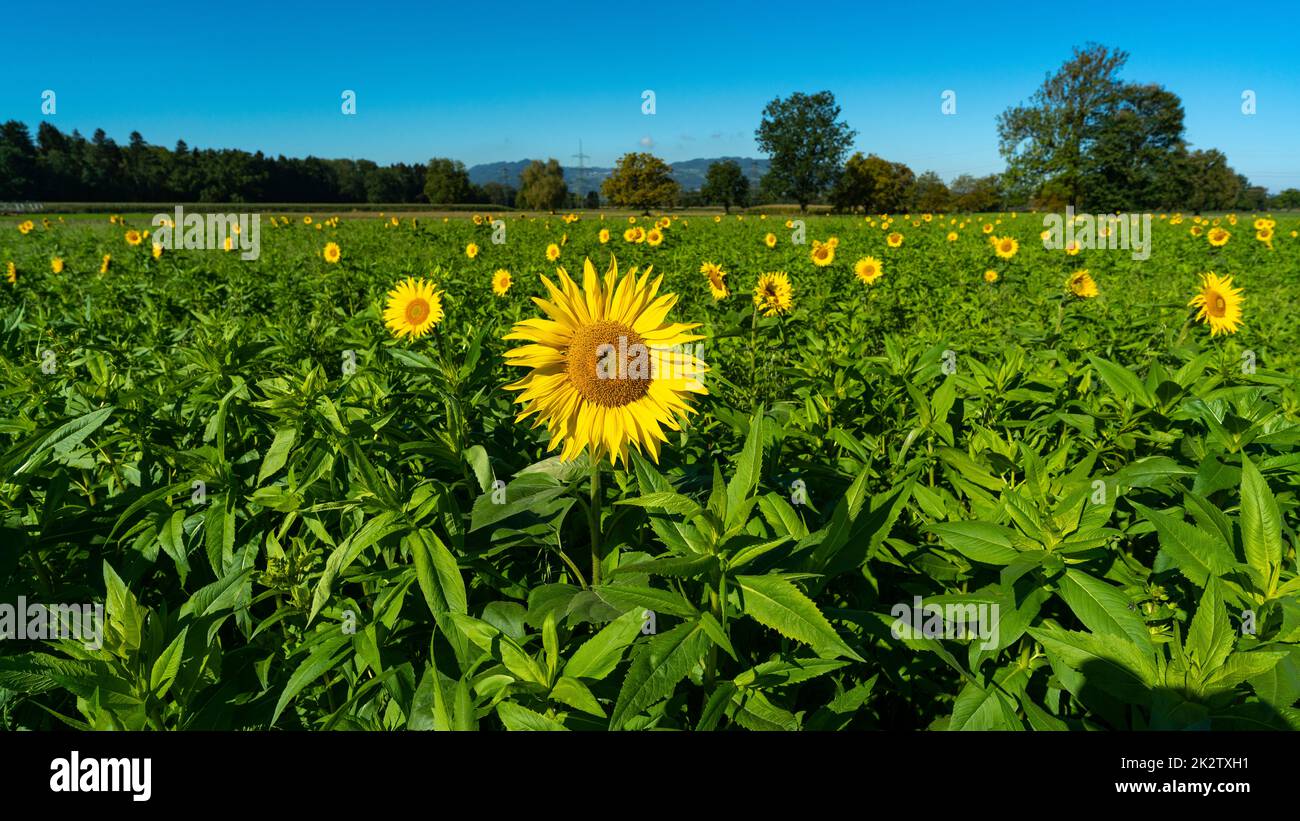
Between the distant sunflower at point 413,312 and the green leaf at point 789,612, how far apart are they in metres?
3.51

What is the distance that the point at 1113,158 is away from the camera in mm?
50875

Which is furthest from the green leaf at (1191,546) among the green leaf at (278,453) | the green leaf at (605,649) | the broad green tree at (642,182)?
the broad green tree at (642,182)

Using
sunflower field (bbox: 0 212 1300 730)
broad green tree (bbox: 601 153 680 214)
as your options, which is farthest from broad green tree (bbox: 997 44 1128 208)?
sunflower field (bbox: 0 212 1300 730)

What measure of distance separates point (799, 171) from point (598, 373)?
231 ft

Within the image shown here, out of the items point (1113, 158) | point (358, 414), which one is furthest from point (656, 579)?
point (1113, 158)

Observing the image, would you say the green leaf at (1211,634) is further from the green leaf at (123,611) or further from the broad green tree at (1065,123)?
the broad green tree at (1065,123)

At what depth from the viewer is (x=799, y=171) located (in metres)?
65.9

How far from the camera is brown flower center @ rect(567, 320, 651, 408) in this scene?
6.56 ft

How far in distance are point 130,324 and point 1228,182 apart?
9706cm

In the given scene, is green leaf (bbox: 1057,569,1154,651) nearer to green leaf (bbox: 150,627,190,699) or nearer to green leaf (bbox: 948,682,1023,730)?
green leaf (bbox: 948,682,1023,730)

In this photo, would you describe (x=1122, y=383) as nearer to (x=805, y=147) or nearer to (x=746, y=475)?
(x=746, y=475)

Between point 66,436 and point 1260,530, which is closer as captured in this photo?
point 1260,530

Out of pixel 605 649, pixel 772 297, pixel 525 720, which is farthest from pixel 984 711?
pixel 772 297
